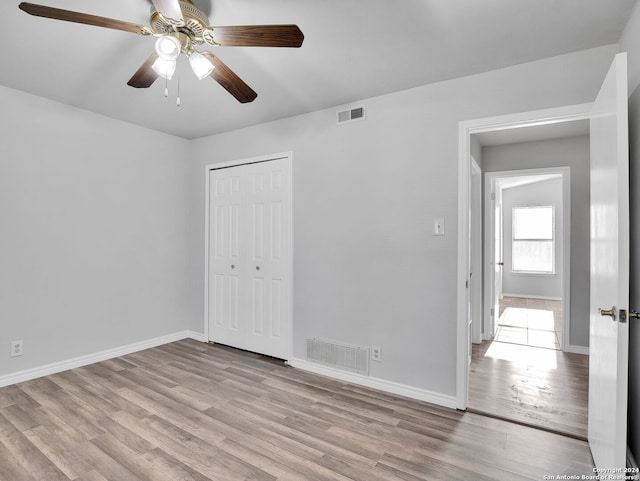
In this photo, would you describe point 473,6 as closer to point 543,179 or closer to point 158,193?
point 158,193

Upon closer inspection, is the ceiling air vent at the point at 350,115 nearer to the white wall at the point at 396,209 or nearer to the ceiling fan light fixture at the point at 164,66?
the white wall at the point at 396,209

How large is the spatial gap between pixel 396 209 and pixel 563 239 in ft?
8.87

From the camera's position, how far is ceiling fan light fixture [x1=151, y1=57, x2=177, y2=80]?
5.81ft

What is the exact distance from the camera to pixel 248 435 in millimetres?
2266

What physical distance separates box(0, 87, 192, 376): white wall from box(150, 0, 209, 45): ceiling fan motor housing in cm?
225

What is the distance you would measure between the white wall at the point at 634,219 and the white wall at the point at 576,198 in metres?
2.56

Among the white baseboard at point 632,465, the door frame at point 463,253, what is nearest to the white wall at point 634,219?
the white baseboard at point 632,465

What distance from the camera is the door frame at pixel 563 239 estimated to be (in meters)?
4.14

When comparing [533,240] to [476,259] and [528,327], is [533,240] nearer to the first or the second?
[528,327]

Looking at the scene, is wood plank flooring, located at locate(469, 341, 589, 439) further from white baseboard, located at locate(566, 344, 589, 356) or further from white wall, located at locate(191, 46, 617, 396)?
white wall, located at locate(191, 46, 617, 396)

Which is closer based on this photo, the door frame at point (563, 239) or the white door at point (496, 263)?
the door frame at point (563, 239)

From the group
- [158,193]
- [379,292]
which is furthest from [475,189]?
[158,193]

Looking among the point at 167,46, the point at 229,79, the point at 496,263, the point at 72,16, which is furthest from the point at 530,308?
the point at 72,16

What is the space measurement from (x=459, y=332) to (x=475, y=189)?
2.48m
